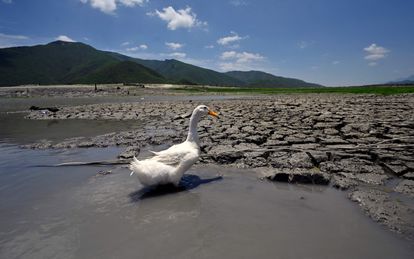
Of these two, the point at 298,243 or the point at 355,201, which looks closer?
the point at 298,243

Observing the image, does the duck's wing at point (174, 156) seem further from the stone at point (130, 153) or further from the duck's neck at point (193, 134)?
the stone at point (130, 153)

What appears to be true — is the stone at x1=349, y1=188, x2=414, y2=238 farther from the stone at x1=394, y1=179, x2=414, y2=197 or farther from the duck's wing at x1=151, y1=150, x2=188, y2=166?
the duck's wing at x1=151, y1=150, x2=188, y2=166

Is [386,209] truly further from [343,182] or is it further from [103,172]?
[103,172]

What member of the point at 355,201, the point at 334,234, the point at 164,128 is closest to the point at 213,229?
the point at 334,234

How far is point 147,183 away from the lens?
18.5 feet

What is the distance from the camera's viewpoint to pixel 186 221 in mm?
4441

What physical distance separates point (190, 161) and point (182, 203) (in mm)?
1042

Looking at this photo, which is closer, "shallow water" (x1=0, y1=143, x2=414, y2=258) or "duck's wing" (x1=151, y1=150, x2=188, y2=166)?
"shallow water" (x1=0, y1=143, x2=414, y2=258)

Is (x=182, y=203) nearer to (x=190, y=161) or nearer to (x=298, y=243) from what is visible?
(x=190, y=161)

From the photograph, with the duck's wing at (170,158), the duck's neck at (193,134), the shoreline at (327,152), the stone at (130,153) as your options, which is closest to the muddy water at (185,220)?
the shoreline at (327,152)

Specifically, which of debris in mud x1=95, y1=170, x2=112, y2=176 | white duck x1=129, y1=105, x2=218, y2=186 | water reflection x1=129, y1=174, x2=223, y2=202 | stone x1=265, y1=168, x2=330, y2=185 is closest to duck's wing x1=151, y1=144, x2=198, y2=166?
white duck x1=129, y1=105, x2=218, y2=186

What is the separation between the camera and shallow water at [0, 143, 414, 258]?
3594 millimetres

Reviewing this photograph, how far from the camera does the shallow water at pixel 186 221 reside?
Answer: 3594 mm

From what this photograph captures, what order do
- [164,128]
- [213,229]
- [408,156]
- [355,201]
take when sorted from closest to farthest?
[213,229] → [355,201] → [408,156] → [164,128]
